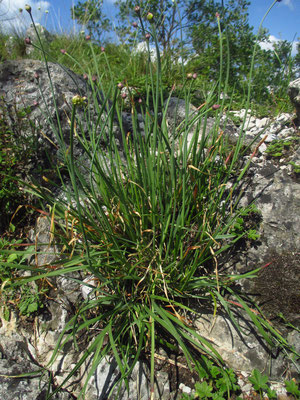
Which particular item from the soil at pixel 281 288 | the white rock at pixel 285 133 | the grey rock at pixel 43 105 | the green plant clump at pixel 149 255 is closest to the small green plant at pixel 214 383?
A: the green plant clump at pixel 149 255

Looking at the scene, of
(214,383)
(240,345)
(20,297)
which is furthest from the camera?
(20,297)

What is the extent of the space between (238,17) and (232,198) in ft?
12.5

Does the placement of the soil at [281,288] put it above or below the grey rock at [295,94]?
below

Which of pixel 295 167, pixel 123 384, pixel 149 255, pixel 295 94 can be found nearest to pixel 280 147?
pixel 295 167

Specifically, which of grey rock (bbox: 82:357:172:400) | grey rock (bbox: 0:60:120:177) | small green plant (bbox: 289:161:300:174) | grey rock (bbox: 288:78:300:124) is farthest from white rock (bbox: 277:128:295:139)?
grey rock (bbox: 82:357:172:400)

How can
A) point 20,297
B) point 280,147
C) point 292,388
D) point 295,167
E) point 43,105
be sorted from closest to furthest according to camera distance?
point 292,388 → point 20,297 → point 295,167 → point 280,147 → point 43,105

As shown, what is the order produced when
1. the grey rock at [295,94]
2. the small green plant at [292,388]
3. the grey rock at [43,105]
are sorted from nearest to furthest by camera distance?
the small green plant at [292,388] < the grey rock at [43,105] < the grey rock at [295,94]

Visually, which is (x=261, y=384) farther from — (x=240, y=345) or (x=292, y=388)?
(x=240, y=345)

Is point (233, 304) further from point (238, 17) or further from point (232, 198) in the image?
point (238, 17)

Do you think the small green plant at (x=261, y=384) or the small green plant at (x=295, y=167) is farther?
the small green plant at (x=295, y=167)

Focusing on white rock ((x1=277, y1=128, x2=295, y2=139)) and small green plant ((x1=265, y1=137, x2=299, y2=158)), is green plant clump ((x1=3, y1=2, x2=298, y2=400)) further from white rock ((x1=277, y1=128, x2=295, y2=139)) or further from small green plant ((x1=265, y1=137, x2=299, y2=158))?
white rock ((x1=277, y1=128, x2=295, y2=139))

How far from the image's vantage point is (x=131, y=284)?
5.89 ft

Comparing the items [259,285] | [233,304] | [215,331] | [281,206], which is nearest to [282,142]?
[281,206]

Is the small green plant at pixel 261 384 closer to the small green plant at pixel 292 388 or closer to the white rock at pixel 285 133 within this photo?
the small green plant at pixel 292 388
